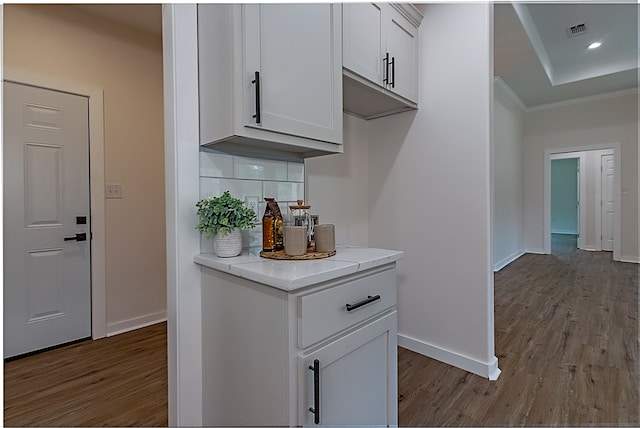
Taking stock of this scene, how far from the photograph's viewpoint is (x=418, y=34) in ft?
7.20

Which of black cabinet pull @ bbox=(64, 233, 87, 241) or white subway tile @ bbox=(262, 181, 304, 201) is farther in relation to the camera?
black cabinet pull @ bbox=(64, 233, 87, 241)

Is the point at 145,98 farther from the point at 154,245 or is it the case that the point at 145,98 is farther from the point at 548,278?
the point at 548,278

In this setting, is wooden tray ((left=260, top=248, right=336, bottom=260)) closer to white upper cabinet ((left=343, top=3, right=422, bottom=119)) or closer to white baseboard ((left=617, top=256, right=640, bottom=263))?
white upper cabinet ((left=343, top=3, right=422, bottom=119))

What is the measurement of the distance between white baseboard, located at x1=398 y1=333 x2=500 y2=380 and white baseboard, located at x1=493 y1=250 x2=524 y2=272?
2902 mm

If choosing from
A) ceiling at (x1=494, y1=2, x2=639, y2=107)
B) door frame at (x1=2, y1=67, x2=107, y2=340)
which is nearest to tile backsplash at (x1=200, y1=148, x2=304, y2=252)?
door frame at (x1=2, y1=67, x2=107, y2=340)

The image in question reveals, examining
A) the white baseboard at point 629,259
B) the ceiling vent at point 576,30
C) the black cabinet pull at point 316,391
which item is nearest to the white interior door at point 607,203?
the white baseboard at point 629,259

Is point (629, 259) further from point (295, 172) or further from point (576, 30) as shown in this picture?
point (295, 172)

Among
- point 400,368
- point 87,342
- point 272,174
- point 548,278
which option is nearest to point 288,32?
point 272,174

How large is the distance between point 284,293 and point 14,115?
8.05 feet

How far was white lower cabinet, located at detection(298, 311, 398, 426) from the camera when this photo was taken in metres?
1.01

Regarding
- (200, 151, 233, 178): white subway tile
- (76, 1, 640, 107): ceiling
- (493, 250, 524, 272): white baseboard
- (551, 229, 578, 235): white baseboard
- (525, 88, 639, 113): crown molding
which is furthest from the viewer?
(551, 229, 578, 235): white baseboard

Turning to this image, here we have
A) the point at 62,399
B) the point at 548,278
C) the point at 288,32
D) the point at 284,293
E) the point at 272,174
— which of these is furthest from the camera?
the point at 548,278

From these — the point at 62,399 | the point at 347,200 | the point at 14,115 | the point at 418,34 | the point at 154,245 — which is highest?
the point at 418,34

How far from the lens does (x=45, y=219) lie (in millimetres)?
2326
